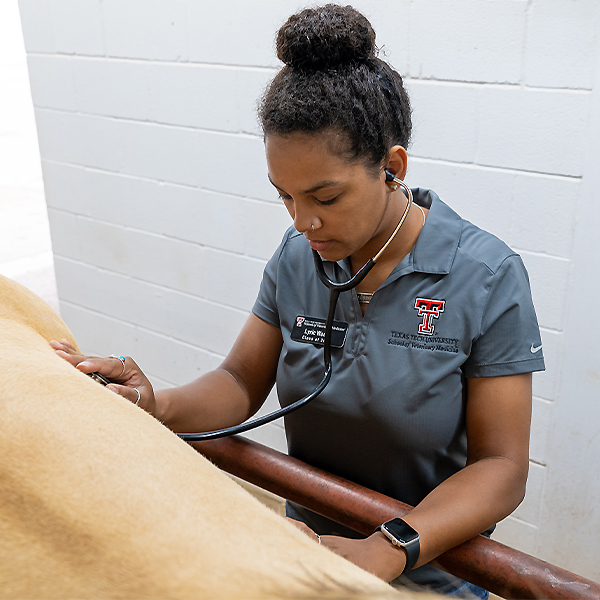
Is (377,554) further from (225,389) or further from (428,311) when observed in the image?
(225,389)

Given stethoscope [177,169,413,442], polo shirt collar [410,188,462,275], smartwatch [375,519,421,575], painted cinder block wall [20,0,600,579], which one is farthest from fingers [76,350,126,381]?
painted cinder block wall [20,0,600,579]

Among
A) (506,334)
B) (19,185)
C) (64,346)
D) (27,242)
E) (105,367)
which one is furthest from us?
(19,185)

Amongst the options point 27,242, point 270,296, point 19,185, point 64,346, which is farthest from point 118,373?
Answer: point 19,185

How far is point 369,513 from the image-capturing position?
2.25 ft

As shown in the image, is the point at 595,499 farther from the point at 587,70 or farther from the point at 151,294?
the point at 151,294

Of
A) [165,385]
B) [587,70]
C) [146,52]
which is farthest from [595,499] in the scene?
[146,52]

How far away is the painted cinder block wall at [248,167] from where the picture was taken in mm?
1331

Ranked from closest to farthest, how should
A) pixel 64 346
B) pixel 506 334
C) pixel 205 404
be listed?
1. pixel 64 346
2. pixel 506 334
3. pixel 205 404

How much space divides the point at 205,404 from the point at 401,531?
488 millimetres

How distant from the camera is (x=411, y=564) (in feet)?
2.19

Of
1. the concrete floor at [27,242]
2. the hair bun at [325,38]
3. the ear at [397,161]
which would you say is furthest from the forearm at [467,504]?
the concrete floor at [27,242]

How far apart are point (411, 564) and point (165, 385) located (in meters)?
1.75

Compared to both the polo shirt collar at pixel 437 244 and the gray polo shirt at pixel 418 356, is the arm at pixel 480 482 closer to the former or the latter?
the gray polo shirt at pixel 418 356

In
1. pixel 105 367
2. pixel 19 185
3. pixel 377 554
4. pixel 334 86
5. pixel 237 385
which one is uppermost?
pixel 334 86
